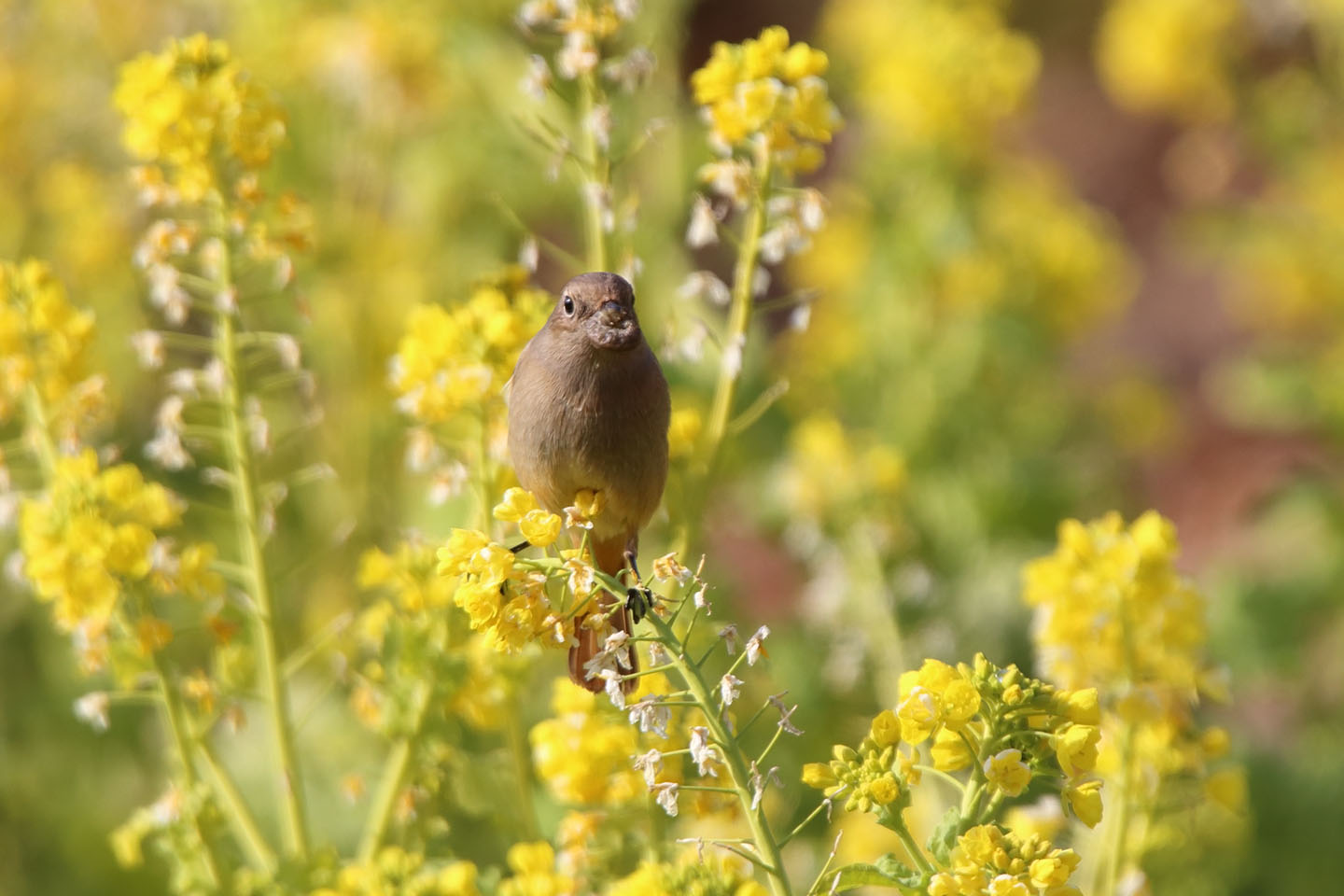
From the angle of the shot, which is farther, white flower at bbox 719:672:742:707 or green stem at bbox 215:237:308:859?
green stem at bbox 215:237:308:859

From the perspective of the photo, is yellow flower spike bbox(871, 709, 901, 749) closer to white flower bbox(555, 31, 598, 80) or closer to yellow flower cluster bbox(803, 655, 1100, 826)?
yellow flower cluster bbox(803, 655, 1100, 826)

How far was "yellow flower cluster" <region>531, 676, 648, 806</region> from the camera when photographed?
168 centimetres

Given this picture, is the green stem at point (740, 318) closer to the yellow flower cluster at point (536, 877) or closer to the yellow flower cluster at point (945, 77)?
the yellow flower cluster at point (536, 877)

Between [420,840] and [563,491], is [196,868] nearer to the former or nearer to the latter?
[420,840]

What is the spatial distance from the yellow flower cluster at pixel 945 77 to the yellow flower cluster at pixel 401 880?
2.57 m

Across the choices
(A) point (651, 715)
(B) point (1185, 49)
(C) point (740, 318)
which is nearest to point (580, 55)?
(C) point (740, 318)

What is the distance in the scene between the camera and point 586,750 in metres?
1.68

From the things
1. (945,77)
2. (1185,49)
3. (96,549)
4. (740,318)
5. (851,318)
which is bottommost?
(96,549)

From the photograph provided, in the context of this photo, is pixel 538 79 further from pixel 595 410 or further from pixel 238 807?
pixel 238 807

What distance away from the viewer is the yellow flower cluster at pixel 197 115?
5.91ft

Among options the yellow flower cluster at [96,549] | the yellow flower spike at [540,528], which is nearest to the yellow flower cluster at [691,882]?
the yellow flower spike at [540,528]

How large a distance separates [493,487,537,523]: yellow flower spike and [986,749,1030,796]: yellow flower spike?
47cm

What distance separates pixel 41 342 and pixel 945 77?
2406 mm

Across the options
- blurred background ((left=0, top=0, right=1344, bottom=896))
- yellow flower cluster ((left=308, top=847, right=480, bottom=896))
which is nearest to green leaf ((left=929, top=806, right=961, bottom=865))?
yellow flower cluster ((left=308, top=847, right=480, bottom=896))
